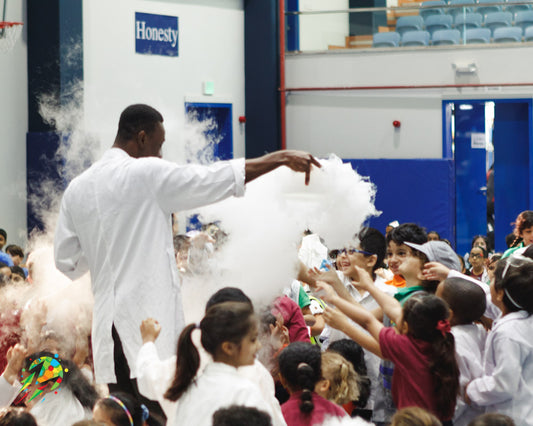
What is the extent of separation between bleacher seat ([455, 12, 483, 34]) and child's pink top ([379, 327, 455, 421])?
9.19 meters

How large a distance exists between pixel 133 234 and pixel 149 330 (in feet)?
1.14

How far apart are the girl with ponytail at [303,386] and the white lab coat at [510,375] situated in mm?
606

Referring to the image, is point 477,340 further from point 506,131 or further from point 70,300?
point 506,131

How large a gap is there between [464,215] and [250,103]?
12.4 feet

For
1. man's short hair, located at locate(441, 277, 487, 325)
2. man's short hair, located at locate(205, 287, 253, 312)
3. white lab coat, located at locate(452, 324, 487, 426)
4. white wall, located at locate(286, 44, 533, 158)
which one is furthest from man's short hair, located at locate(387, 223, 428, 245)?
white wall, located at locate(286, 44, 533, 158)

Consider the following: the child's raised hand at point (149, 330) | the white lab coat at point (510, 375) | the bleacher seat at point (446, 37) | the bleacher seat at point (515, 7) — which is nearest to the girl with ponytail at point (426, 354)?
the white lab coat at point (510, 375)

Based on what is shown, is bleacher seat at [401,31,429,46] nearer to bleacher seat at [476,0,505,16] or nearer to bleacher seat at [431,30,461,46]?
bleacher seat at [431,30,461,46]

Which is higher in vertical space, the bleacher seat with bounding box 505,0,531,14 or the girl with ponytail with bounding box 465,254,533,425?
the bleacher seat with bounding box 505,0,531,14

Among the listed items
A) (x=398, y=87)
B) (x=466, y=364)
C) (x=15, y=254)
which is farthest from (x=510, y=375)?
(x=398, y=87)

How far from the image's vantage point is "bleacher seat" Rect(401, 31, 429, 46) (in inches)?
468

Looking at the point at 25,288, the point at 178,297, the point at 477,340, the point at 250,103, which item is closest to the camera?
the point at 178,297

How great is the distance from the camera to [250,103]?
40.8 feet

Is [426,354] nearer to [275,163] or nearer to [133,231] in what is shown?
[275,163]

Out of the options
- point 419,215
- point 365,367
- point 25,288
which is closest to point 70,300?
point 25,288
